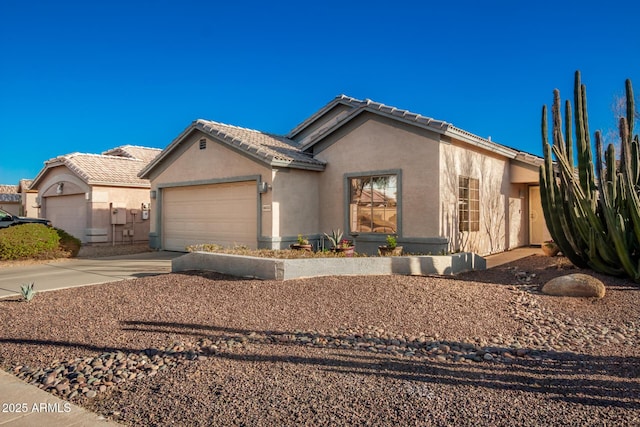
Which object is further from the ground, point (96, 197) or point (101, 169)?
point (101, 169)

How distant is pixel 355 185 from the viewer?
1409cm

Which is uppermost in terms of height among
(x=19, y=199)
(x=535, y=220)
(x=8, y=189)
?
(x=8, y=189)

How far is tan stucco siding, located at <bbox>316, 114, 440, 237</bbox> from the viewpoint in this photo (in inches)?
492

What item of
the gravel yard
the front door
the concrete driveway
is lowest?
the gravel yard

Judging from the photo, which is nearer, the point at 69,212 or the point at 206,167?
the point at 206,167

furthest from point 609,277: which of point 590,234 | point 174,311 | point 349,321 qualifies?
point 174,311

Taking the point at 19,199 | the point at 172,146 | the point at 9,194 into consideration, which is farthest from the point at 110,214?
the point at 9,194

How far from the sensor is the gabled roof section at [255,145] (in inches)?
531

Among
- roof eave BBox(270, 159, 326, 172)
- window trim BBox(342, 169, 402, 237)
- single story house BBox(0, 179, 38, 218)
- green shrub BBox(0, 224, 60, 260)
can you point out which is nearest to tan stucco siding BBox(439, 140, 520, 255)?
window trim BBox(342, 169, 402, 237)

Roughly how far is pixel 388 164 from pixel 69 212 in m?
15.7

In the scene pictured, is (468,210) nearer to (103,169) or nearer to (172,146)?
(172,146)

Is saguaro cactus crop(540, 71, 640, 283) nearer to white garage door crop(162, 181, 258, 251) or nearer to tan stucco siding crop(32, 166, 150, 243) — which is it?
→ white garage door crop(162, 181, 258, 251)

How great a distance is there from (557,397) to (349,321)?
2948mm

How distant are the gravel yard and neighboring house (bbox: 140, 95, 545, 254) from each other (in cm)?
444
